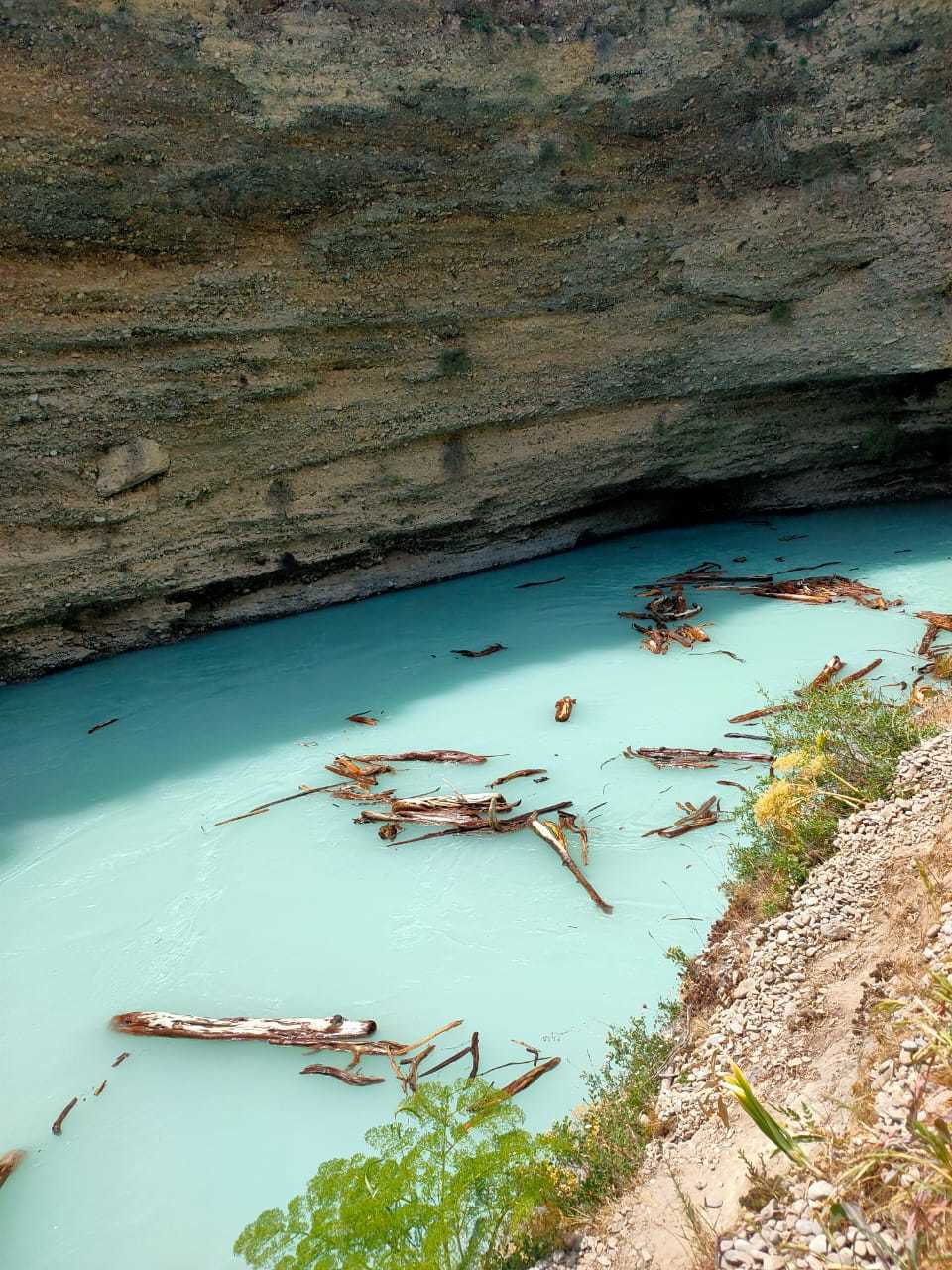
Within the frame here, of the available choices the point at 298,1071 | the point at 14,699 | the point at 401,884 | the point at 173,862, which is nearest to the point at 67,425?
the point at 14,699

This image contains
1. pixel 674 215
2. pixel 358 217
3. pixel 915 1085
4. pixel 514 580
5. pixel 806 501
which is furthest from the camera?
pixel 806 501

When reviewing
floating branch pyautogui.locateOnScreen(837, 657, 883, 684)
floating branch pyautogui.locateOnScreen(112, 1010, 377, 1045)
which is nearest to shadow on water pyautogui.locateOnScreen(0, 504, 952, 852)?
floating branch pyautogui.locateOnScreen(837, 657, 883, 684)

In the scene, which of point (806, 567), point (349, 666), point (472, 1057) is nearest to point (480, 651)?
point (349, 666)

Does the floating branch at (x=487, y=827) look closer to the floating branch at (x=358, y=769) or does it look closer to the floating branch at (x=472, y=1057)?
the floating branch at (x=358, y=769)

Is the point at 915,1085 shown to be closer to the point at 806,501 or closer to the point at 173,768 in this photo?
the point at 173,768

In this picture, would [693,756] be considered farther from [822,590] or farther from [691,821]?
[822,590]
